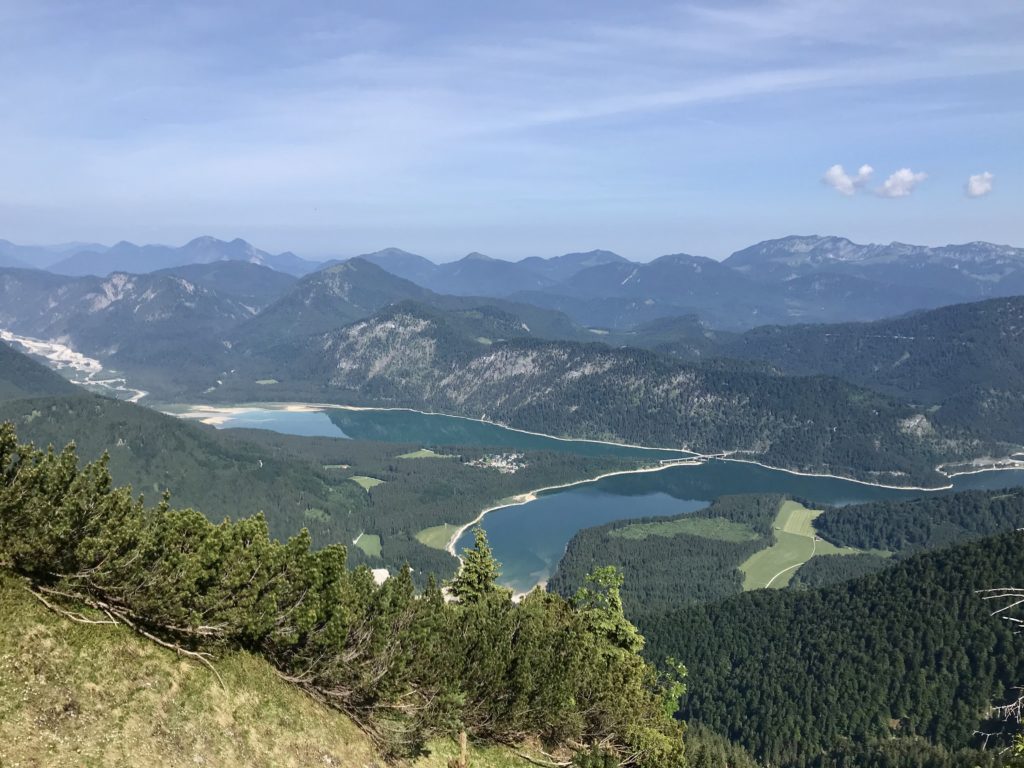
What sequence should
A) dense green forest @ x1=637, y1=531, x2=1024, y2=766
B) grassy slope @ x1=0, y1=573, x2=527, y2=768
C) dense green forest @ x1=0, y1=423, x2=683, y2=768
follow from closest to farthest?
grassy slope @ x1=0, y1=573, x2=527, y2=768
dense green forest @ x1=0, y1=423, x2=683, y2=768
dense green forest @ x1=637, y1=531, x2=1024, y2=766

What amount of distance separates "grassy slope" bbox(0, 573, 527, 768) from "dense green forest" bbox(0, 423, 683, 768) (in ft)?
3.83

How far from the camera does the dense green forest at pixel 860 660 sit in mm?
126250

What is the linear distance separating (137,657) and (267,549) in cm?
764

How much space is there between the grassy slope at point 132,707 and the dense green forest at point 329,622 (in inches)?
46.0

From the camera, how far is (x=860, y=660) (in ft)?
470

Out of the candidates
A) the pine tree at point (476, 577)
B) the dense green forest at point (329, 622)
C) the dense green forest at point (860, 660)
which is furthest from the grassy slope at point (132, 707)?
the dense green forest at point (860, 660)

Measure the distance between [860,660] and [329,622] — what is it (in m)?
136

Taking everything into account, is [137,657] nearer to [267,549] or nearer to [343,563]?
[267,549]

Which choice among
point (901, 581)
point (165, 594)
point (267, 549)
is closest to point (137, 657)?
point (165, 594)

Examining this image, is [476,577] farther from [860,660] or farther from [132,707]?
[860,660]

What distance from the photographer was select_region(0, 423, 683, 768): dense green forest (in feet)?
110

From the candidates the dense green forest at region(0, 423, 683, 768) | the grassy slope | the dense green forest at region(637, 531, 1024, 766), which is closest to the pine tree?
the dense green forest at region(0, 423, 683, 768)

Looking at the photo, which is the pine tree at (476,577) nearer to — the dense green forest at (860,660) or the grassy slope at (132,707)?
the grassy slope at (132,707)

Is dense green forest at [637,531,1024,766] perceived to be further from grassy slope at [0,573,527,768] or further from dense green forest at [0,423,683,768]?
grassy slope at [0,573,527,768]
